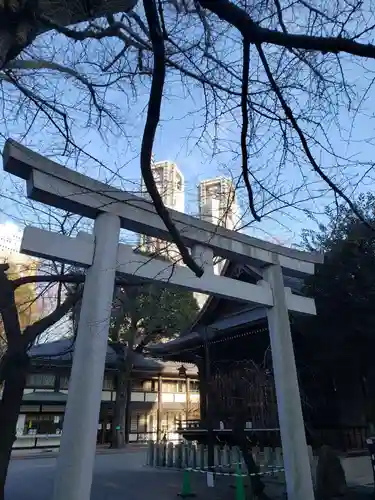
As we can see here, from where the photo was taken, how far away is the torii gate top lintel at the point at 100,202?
14.5 ft

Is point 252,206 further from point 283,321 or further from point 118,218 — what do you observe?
point 283,321

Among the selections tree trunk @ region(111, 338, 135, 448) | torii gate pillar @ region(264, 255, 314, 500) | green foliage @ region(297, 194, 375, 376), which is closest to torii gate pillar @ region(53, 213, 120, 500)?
torii gate pillar @ region(264, 255, 314, 500)

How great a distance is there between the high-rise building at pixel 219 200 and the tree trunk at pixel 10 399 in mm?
2882

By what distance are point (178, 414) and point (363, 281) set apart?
2204 cm

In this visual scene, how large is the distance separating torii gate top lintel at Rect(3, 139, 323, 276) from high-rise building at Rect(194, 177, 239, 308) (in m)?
0.21

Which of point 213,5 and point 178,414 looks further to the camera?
point 178,414

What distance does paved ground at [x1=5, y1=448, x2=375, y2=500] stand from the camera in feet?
24.5

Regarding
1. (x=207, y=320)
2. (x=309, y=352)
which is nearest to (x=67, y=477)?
(x=309, y=352)

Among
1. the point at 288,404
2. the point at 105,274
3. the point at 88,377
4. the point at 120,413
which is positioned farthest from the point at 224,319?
the point at 120,413

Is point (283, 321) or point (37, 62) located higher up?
point (37, 62)

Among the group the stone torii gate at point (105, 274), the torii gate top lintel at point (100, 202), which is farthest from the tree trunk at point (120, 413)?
the torii gate top lintel at point (100, 202)

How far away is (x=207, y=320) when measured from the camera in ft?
41.9

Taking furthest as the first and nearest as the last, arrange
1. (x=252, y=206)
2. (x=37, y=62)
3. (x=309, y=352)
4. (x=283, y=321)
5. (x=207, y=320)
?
1. (x=207, y=320)
2. (x=309, y=352)
3. (x=283, y=321)
4. (x=37, y=62)
5. (x=252, y=206)

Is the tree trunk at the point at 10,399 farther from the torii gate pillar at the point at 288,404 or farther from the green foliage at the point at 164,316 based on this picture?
the green foliage at the point at 164,316
